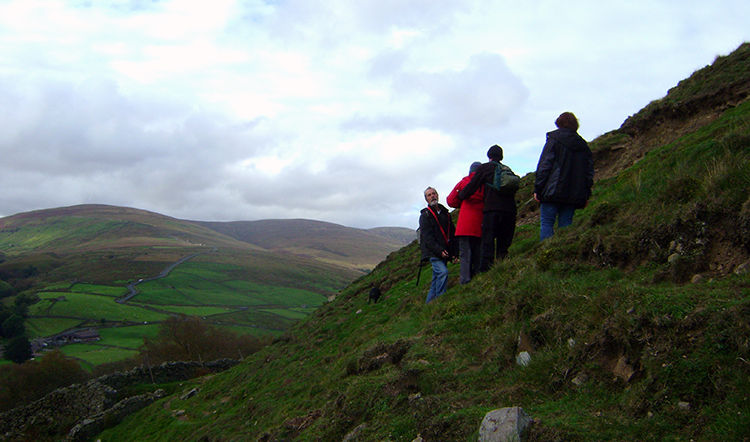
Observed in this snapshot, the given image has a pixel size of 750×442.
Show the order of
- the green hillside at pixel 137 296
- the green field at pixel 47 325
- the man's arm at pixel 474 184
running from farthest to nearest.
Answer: the green hillside at pixel 137 296 < the green field at pixel 47 325 < the man's arm at pixel 474 184

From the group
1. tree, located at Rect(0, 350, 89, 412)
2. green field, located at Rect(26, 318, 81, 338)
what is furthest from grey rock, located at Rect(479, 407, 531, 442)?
green field, located at Rect(26, 318, 81, 338)

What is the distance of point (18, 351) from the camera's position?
76.4 metres

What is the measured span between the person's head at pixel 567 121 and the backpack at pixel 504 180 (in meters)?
1.39

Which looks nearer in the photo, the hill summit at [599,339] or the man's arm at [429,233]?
the hill summit at [599,339]

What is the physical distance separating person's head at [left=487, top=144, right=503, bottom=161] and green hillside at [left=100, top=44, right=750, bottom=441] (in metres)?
2.17

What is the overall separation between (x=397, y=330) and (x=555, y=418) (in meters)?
5.34

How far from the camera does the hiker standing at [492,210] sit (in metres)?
9.16

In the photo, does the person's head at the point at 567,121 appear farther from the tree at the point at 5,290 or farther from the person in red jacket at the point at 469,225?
the tree at the point at 5,290

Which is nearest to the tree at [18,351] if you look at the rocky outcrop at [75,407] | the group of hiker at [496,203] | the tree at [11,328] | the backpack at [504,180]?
the tree at [11,328]

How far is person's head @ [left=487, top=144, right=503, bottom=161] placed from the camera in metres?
9.52

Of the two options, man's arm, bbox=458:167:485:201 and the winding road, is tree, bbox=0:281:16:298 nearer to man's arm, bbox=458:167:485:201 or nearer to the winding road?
the winding road

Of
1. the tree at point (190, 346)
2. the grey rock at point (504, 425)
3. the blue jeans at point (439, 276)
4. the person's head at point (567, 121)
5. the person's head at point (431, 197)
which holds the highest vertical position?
the person's head at point (567, 121)

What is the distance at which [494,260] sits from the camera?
374 inches

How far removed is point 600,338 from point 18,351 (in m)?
101
